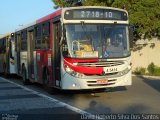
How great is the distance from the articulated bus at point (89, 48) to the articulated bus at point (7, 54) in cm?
1133

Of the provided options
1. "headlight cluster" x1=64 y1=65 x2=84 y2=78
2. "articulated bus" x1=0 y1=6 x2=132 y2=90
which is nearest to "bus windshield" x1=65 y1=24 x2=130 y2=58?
"articulated bus" x1=0 y1=6 x2=132 y2=90

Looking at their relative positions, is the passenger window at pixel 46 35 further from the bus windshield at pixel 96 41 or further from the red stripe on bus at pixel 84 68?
the red stripe on bus at pixel 84 68

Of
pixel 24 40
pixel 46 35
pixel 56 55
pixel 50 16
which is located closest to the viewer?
pixel 56 55

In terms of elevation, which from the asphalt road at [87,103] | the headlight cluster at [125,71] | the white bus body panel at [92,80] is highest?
the headlight cluster at [125,71]

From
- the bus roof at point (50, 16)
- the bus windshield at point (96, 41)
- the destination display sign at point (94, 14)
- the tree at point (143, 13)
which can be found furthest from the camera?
the tree at point (143, 13)

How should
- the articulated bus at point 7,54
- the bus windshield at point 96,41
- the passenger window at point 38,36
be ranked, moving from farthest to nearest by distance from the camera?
1. the articulated bus at point 7,54
2. the passenger window at point 38,36
3. the bus windshield at point 96,41

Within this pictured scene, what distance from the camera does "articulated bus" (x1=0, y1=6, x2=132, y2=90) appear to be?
584 inches

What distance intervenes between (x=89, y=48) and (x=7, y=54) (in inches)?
600

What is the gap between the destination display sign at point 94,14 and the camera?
50.0 feet

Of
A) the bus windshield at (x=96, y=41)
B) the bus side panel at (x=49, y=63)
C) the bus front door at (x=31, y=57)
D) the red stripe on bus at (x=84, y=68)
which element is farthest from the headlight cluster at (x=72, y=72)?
the bus front door at (x=31, y=57)

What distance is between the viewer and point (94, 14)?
608 inches

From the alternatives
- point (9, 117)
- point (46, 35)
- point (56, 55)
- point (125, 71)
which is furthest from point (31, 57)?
point (9, 117)

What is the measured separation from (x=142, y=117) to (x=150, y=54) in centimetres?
2257

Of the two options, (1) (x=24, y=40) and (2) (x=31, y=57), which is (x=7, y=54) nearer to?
(1) (x=24, y=40)
